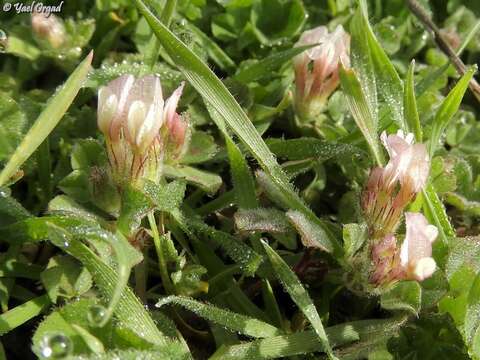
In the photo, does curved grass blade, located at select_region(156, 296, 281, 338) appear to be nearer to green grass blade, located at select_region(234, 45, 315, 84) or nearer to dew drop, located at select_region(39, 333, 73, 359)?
dew drop, located at select_region(39, 333, 73, 359)

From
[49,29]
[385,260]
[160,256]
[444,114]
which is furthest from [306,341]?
[49,29]

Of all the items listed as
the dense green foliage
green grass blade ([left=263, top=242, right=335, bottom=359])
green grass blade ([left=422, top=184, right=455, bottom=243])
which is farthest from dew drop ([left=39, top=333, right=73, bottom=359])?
green grass blade ([left=422, top=184, right=455, bottom=243])

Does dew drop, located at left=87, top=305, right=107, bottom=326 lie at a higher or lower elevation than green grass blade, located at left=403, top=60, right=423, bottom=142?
lower

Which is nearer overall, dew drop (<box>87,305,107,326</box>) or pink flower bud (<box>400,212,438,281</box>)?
dew drop (<box>87,305,107,326</box>)

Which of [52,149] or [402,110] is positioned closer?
[402,110]

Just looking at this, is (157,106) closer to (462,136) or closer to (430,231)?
(430,231)

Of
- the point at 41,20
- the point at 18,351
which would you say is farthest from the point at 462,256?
the point at 41,20

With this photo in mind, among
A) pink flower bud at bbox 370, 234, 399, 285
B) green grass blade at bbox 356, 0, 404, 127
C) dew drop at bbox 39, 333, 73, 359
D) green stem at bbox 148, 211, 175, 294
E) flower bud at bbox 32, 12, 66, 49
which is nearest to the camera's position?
dew drop at bbox 39, 333, 73, 359
